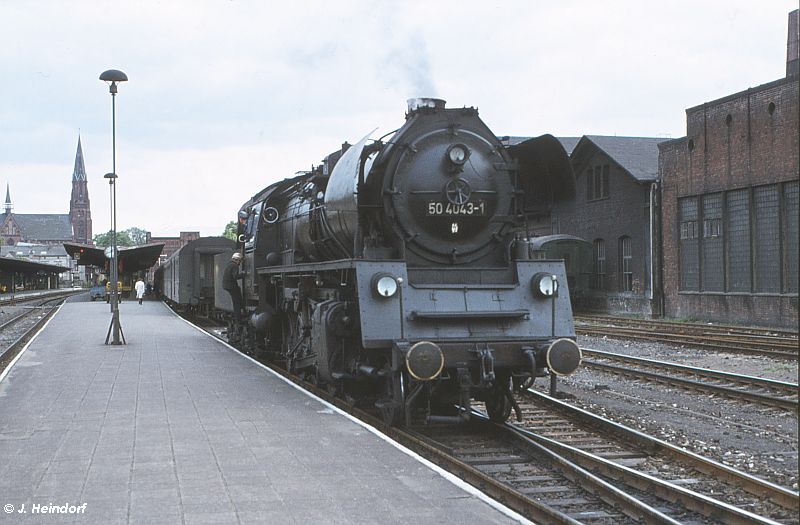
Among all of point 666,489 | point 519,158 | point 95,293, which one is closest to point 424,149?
point 519,158

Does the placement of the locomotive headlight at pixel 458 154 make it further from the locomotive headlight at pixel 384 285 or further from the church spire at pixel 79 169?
the church spire at pixel 79 169

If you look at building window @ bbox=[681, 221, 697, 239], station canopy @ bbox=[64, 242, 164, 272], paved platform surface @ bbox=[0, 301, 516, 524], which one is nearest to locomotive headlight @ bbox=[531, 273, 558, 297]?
paved platform surface @ bbox=[0, 301, 516, 524]

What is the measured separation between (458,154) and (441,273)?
1242 mm

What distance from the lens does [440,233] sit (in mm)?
8570

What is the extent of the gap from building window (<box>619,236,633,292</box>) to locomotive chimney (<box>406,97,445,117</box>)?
76.3 feet

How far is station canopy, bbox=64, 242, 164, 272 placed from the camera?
3556 cm

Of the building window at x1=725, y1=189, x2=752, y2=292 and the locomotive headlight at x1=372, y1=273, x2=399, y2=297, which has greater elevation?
the building window at x1=725, y1=189, x2=752, y2=292

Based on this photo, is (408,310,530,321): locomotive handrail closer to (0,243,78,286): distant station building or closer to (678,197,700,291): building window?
(678,197,700,291): building window

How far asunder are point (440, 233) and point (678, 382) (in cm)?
484

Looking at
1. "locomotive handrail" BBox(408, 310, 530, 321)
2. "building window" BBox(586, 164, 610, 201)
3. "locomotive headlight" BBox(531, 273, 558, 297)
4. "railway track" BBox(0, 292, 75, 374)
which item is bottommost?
"railway track" BBox(0, 292, 75, 374)

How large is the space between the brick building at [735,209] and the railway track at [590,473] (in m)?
13.4

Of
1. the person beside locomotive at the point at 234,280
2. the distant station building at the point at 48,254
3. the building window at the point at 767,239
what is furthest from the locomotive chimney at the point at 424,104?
the distant station building at the point at 48,254

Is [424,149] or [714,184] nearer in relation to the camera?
[424,149]

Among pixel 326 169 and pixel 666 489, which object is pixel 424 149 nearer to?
pixel 326 169
